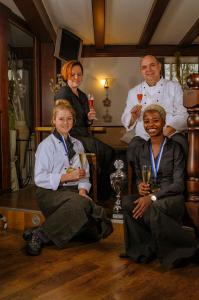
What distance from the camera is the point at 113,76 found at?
7.09 metres

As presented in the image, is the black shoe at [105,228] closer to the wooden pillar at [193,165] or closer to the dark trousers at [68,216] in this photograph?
the dark trousers at [68,216]

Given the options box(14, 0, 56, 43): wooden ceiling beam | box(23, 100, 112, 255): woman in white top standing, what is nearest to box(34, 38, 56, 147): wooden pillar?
box(14, 0, 56, 43): wooden ceiling beam

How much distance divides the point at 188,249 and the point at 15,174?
2.95 metres

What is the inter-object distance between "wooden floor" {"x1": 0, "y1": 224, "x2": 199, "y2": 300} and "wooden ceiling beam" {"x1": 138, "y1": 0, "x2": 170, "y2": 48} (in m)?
3.25

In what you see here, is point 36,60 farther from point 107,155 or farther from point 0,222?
point 0,222

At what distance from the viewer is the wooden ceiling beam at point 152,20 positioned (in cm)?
456

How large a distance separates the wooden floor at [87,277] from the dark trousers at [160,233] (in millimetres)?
80

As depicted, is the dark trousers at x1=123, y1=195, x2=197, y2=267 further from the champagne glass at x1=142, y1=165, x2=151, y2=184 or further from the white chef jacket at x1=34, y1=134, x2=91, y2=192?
the white chef jacket at x1=34, y1=134, x2=91, y2=192

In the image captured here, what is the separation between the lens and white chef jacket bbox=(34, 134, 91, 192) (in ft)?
8.97

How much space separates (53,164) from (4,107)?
5.94 ft

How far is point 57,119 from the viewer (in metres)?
2.80

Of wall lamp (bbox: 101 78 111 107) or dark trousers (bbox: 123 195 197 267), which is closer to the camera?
dark trousers (bbox: 123 195 197 267)

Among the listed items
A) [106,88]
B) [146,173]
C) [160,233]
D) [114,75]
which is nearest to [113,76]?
[114,75]

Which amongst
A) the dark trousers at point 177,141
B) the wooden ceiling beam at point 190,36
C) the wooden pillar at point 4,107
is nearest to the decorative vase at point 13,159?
the wooden pillar at point 4,107
